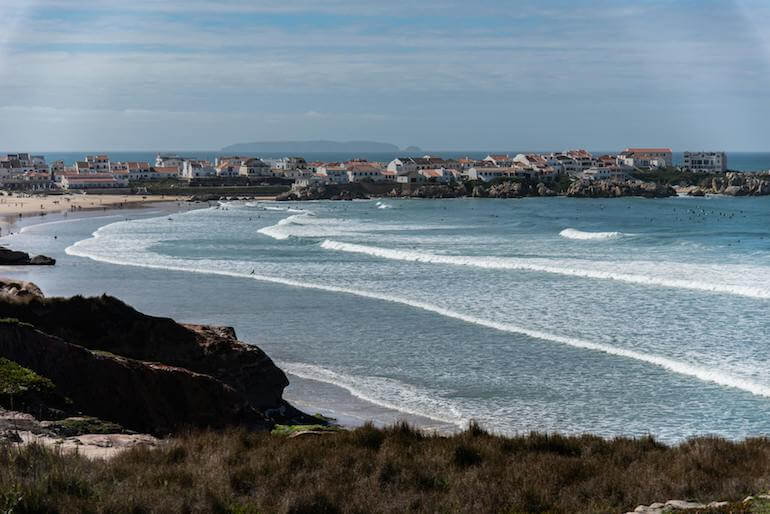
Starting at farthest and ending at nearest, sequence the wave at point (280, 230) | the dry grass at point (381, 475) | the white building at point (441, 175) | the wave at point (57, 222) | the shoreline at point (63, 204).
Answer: the white building at point (441, 175) < the shoreline at point (63, 204) < the wave at point (57, 222) < the wave at point (280, 230) < the dry grass at point (381, 475)

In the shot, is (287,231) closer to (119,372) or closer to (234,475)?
(119,372)

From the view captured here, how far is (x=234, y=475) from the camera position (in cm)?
1003

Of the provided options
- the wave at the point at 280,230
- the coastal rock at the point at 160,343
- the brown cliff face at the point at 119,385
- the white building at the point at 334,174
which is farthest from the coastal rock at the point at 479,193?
the brown cliff face at the point at 119,385

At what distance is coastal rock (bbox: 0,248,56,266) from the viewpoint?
4303 cm

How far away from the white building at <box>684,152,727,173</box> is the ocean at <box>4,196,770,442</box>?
101 m

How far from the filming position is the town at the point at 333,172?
136 metres

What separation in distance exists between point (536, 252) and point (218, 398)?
33.9 metres

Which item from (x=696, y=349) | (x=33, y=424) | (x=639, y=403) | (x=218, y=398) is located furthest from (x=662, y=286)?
(x=33, y=424)

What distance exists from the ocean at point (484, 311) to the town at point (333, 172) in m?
73.7

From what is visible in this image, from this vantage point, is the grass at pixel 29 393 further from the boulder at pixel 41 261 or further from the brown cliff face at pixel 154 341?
the boulder at pixel 41 261

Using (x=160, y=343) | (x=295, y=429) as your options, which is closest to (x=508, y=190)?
(x=160, y=343)

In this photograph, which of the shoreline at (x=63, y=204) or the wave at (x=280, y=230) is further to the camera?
the shoreline at (x=63, y=204)

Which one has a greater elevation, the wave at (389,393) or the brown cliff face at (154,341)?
the brown cliff face at (154,341)

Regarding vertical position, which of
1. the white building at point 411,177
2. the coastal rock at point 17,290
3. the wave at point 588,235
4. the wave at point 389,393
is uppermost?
the white building at point 411,177
